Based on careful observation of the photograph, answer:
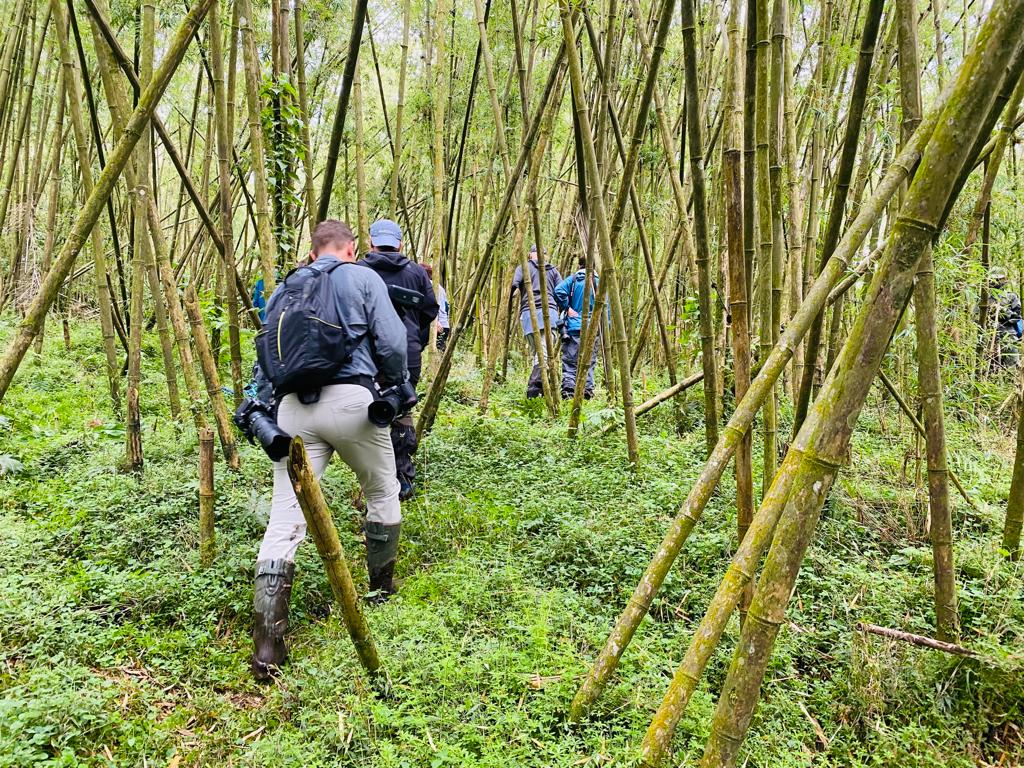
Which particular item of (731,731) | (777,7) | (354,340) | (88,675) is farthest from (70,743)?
(777,7)

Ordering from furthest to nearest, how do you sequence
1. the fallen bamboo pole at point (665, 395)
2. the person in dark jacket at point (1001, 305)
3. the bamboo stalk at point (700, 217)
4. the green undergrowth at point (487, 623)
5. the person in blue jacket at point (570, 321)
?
the person in blue jacket at point (570, 321) → the fallen bamboo pole at point (665, 395) → the person in dark jacket at point (1001, 305) → the bamboo stalk at point (700, 217) → the green undergrowth at point (487, 623)

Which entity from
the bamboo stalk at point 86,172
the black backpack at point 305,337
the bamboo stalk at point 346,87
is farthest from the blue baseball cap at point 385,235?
the bamboo stalk at point 86,172

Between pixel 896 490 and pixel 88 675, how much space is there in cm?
345

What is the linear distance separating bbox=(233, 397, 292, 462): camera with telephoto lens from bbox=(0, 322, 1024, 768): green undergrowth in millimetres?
647

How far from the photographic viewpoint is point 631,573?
2.72 m

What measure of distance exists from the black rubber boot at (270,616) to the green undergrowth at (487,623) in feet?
0.22

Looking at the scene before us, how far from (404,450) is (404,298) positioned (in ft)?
2.77

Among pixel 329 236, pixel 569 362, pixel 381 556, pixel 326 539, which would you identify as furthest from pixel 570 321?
pixel 326 539

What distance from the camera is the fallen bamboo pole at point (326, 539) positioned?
172cm

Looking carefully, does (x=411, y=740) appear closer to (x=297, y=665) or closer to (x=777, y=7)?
(x=297, y=665)

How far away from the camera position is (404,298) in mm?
3678

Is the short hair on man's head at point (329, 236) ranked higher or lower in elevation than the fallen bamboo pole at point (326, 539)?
higher

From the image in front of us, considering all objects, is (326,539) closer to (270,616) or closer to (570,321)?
(270,616)

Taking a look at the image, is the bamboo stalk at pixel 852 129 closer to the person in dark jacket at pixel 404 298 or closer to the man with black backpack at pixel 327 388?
the man with black backpack at pixel 327 388
